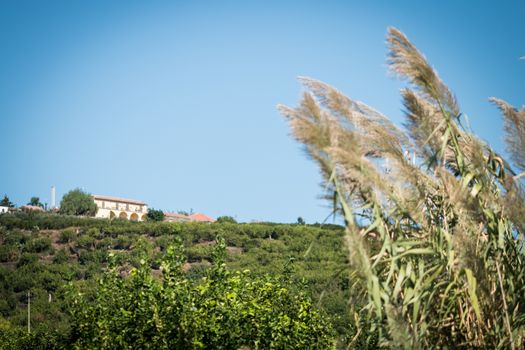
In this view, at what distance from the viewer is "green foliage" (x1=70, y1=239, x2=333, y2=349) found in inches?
237

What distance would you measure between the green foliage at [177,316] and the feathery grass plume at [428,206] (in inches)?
103

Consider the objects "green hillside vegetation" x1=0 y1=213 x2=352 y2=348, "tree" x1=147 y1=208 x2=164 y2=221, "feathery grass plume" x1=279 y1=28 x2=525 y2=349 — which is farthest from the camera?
"tree" x1=147 y1=208 x2=164 y2=221

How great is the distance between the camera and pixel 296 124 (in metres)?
2.71

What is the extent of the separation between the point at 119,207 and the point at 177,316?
228ft

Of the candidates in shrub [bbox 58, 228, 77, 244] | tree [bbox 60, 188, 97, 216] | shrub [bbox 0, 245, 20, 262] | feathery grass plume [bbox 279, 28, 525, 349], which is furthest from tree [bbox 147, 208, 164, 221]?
feathery grass plume [bbox 279, 28, 525, 349]

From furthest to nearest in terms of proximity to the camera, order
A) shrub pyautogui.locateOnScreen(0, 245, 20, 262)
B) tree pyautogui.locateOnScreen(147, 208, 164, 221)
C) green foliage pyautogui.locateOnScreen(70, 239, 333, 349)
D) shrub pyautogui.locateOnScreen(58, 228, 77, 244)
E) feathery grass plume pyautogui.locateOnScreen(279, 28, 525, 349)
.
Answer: tree pyautogui.locateOnScreen(147, 208, 164, 221), shrub pyautogui.locateOnScreen(58, 228, 77, 244), shrub pyautogui.locateOnScreen(0, 245, 20, 262), green foliage pyautogui.locateOnScreen(70, 239, 333, 349), feathery grass plume pyautogui.locateOnScreen(279, 28, 525, 349)

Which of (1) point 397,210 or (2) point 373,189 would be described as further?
(1) point 397,210

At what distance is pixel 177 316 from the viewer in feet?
19.7

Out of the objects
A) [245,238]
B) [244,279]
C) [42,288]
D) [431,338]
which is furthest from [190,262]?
[431,338]

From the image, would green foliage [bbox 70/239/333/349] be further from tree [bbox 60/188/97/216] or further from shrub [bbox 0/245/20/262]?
tree [bbox 60/188/97/216]

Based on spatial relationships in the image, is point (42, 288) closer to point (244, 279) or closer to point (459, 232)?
point (244, 279)

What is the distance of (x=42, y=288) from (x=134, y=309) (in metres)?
32.0

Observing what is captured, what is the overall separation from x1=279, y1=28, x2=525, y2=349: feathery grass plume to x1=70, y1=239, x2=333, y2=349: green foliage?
2.61 m

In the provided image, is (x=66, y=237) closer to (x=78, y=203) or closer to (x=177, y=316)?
(x=78, y=203)
